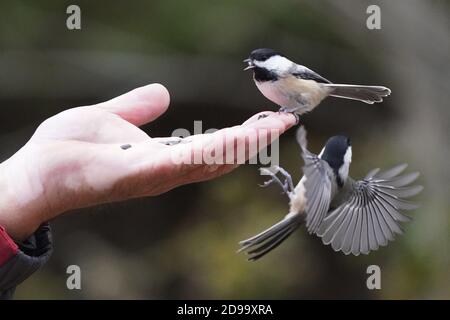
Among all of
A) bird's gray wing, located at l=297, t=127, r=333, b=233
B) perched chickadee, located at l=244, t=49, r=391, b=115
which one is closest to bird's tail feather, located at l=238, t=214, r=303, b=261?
bird's gray wing, located at l=297, t=127, r=333, b=233

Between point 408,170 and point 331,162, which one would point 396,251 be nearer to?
point 408,170

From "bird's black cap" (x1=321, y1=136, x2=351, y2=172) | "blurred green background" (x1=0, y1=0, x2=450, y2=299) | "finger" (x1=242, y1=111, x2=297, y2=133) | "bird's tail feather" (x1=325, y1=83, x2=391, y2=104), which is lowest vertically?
"blurred green background" (x1=0, y1=0, x2=450, y2=299)

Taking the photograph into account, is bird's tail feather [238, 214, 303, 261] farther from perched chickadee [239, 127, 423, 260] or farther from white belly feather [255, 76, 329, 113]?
white belly feather [255, 76, 329, 113]

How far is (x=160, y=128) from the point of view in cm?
317

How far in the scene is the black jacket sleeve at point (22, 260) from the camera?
154 centimetres

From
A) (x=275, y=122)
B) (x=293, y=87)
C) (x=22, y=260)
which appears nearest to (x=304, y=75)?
(x=293, y=87)

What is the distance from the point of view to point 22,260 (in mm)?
1552

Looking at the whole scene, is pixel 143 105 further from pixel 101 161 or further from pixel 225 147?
pixel 225 147

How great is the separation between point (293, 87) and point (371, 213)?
312 mm

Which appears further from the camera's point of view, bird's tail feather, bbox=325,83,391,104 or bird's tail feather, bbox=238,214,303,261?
bird's tail feather, bbox=325,83,391,104

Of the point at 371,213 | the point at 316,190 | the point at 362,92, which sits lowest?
the point at 371,213

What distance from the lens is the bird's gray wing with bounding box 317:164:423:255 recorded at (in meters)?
1.59

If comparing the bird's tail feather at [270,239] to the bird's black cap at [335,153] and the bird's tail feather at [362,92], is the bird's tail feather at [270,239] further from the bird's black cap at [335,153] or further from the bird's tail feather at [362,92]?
the bird's tail feather at [362,92]

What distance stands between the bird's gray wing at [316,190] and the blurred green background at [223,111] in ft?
4.24
